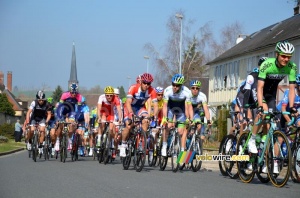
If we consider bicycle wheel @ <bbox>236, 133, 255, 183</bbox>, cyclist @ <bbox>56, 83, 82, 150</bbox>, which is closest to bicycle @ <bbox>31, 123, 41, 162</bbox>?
cyclist @ <bbox>56, 83, 82, 150</bbox>

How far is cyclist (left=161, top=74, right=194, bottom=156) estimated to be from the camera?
1507 centimetres

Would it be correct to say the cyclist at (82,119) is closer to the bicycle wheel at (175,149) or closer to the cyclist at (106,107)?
the cyclist at (106,107)

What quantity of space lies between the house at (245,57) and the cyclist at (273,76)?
105ft

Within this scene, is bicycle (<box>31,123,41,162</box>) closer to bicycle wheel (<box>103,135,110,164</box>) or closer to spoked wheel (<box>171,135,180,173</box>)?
bicycle wheel (<box>103,135,110,164</box>)

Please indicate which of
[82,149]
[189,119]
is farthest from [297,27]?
[189,119]

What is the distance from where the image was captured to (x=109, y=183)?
461 inches

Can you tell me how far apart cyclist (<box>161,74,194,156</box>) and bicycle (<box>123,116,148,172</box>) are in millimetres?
547

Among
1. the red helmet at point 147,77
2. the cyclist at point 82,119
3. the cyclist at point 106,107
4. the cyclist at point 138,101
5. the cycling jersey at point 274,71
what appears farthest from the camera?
the cyclist at point 82,119

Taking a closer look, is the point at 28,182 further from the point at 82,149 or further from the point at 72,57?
the point at 72,57

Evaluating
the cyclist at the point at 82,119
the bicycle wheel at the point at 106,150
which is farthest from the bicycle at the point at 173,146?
the cyclist at the point at 82,119

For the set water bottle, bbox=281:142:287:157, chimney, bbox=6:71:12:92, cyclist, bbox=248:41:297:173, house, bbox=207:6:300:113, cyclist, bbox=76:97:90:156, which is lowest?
water bottle, bbox=281:142:287:157

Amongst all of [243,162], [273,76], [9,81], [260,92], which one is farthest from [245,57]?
[9,81]

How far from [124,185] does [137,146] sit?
3597 mm

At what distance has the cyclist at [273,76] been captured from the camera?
1094 cm
